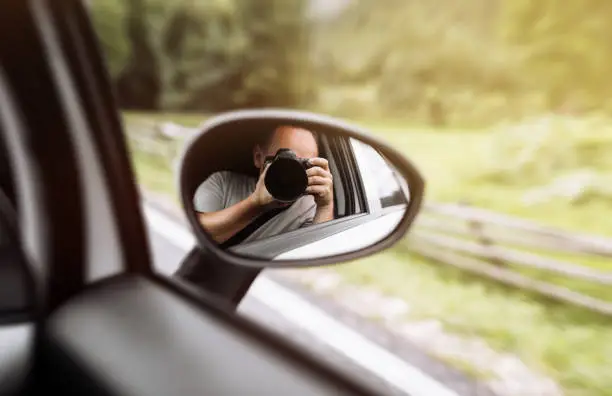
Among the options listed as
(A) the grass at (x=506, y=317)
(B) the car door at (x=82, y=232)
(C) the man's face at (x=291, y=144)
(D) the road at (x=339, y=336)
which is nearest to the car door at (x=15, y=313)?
(B) the car door at (x=82, y=232)

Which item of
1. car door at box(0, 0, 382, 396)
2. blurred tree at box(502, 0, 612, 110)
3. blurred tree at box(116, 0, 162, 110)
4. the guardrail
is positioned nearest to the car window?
car door at box(0, 0, 382, 396)

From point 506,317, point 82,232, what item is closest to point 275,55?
point 506,317

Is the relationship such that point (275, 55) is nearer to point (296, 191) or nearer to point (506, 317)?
point (506, 317)

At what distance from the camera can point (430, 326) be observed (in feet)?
9.64

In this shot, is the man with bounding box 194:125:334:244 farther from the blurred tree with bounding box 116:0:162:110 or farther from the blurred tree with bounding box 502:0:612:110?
the blurred tree with bounding box 116:0:162:110

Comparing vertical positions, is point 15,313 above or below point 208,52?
below

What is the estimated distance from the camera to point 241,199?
0.95 m

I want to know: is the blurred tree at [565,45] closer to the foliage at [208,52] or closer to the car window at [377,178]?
the foliage at [208,52]

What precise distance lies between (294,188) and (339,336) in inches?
74.0

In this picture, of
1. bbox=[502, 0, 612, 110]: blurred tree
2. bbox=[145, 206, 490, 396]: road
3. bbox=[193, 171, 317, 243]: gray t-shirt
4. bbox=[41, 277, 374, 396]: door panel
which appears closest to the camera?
bbox=[41, 277, 374, 396]: door panel

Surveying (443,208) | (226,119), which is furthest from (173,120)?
(226,119)

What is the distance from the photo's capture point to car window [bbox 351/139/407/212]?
35.1 inches

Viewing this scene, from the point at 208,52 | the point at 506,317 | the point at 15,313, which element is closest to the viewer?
the point at 15,313

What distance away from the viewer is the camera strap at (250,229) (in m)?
0.95
